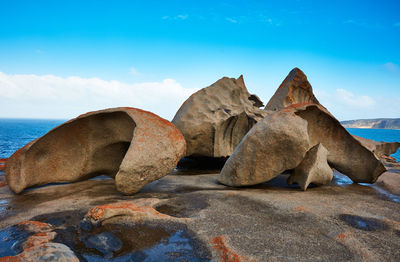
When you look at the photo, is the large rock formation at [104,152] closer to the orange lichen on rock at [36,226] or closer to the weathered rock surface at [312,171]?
the orange lichen on rock at [36,226]

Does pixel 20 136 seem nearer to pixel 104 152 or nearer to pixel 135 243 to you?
pixel 104 152

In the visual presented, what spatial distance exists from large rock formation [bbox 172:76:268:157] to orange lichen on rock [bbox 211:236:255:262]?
155 inches

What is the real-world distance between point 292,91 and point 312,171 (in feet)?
13.9

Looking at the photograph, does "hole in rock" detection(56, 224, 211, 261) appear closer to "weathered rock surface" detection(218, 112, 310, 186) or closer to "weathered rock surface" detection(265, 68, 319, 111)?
"weathered rock surface" detection(218, 112, 310, 186)

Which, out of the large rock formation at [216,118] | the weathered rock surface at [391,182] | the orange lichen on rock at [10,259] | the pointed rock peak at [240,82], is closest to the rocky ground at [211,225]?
the orange lichen on rock at [10,259]

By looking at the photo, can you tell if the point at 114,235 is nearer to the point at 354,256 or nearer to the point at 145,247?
the point at 145,247

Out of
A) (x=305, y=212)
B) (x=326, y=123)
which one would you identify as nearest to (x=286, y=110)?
(x=326, y=123)

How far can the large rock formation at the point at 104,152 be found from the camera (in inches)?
146

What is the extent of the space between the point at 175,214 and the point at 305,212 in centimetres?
151

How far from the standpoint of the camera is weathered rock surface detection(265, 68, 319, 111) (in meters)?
7.89

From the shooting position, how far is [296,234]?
242cm

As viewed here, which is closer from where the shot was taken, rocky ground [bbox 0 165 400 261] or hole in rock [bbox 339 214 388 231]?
rocky ground [bbox 0 165 400 261]

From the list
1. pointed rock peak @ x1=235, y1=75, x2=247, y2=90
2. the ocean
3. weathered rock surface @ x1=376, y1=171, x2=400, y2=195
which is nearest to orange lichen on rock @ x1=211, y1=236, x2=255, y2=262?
weathered rock surface @ x1=376, y1=171, x2=400, y2=195

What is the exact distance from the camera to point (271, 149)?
4.13 meters
